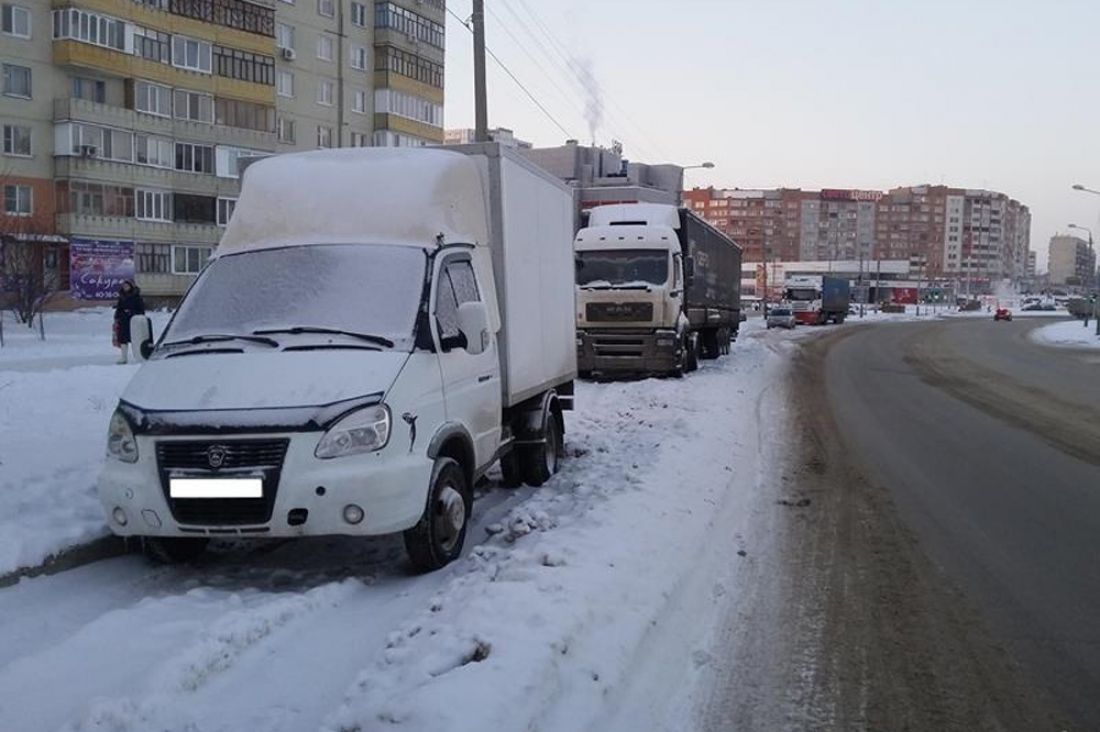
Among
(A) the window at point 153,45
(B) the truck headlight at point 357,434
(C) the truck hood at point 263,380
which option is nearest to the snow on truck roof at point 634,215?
(C) the truck hood at point 263,380

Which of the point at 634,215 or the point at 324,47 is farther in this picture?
the point at 324,47

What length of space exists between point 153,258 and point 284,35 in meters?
15.1

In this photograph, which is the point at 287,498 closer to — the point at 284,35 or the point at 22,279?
the point at 22,279

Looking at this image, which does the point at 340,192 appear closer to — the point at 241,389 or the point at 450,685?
the point at 241,389

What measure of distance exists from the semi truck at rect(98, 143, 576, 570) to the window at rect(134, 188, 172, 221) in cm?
3822

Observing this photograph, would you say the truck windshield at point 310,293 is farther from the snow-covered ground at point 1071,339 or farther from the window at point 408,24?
the window at point 408,24

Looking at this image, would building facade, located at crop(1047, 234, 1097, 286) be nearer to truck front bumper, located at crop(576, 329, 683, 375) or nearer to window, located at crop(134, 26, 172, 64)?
window, located at crop(134, 26, 172, 64)

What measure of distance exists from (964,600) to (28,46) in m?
43.1

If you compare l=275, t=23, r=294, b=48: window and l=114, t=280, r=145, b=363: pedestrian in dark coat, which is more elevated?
l=275, t=23, r=294, b=48: window

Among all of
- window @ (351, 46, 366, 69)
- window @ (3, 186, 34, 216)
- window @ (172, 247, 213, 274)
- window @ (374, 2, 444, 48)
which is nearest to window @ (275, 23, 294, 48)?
window @ (351, 46, 366, 69)

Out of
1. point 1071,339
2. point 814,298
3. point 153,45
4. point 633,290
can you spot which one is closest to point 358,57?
point 153,45

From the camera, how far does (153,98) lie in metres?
42.5

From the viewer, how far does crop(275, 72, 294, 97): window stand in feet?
165

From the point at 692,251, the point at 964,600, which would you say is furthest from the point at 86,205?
the point at 964,600
